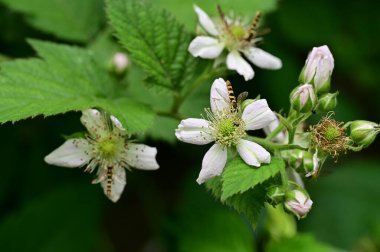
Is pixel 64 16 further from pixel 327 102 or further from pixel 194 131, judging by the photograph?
pixel 327 102

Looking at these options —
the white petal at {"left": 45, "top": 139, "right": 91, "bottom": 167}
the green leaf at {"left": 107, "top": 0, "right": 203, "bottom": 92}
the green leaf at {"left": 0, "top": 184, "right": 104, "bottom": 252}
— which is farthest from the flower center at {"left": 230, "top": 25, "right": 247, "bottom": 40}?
the green leaf at {"left": 0, "top": 184, "right": 104, "bottom": 252}

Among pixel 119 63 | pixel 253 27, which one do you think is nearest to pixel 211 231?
pixel 119 63

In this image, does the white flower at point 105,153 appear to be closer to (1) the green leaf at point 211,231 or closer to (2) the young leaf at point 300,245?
(1) the green leaf at point 211,231

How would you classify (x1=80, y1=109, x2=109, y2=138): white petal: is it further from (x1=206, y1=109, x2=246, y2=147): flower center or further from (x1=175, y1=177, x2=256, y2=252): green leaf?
(x1=175, y1=177, x2=256, y2=252): green leaf

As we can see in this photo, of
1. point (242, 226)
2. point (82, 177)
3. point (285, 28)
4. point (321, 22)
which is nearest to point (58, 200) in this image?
point (82, 177)

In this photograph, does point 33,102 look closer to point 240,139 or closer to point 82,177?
point 240,139

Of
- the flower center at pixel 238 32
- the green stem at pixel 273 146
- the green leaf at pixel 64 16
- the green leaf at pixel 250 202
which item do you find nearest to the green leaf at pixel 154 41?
the flower center at pixel 238 32
